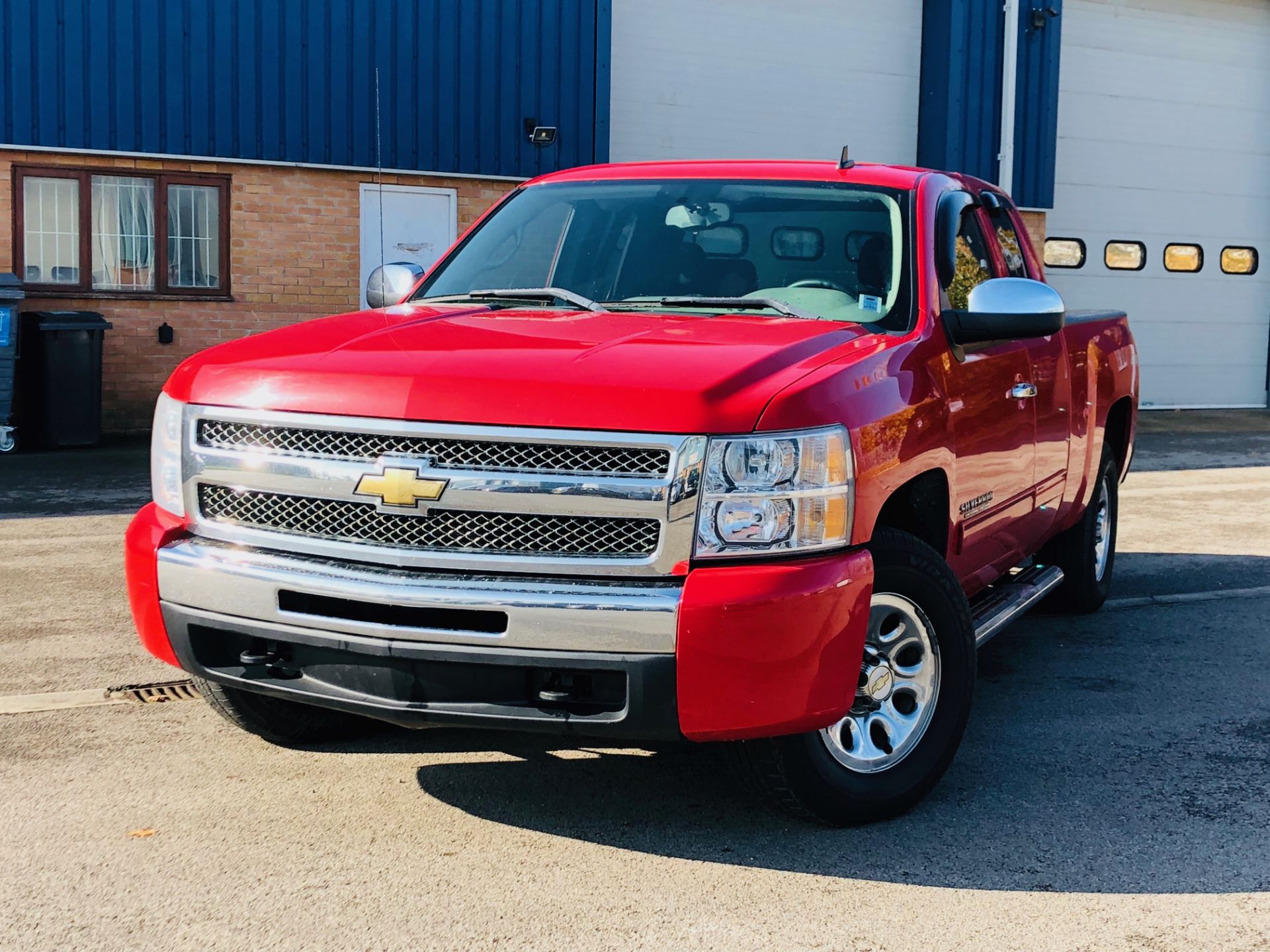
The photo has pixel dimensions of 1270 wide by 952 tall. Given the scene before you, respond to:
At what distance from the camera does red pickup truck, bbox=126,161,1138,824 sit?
3430 mm

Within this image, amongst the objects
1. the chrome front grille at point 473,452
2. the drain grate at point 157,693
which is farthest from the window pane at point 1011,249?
the drain grate at point 157,693

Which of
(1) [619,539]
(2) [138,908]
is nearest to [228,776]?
(2) [138,908]

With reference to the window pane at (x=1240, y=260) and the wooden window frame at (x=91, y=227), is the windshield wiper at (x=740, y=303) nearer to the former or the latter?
the wooden window frame at (x=91, y=227)

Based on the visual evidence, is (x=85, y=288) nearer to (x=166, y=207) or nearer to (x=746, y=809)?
(x=166, y=207)

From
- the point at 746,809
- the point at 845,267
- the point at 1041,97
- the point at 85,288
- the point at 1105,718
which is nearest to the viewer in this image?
the point at 746,809

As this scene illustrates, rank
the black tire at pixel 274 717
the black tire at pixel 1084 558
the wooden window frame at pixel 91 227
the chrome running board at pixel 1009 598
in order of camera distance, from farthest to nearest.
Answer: the wooden window frame at pixel 91 227
the black tire at pixel 1084 558
the chrome running board at pixel 1009 598
the black tire at pixel 274 717

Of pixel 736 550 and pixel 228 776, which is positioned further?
pixel 228 776

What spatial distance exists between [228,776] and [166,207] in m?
11.2

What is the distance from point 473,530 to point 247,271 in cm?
1190

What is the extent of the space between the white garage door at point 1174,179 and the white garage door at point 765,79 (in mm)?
2716

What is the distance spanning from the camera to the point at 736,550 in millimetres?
3465

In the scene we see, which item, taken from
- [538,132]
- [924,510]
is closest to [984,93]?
[538,132]

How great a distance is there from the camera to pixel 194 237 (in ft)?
48.0

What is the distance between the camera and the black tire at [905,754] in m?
3.74
